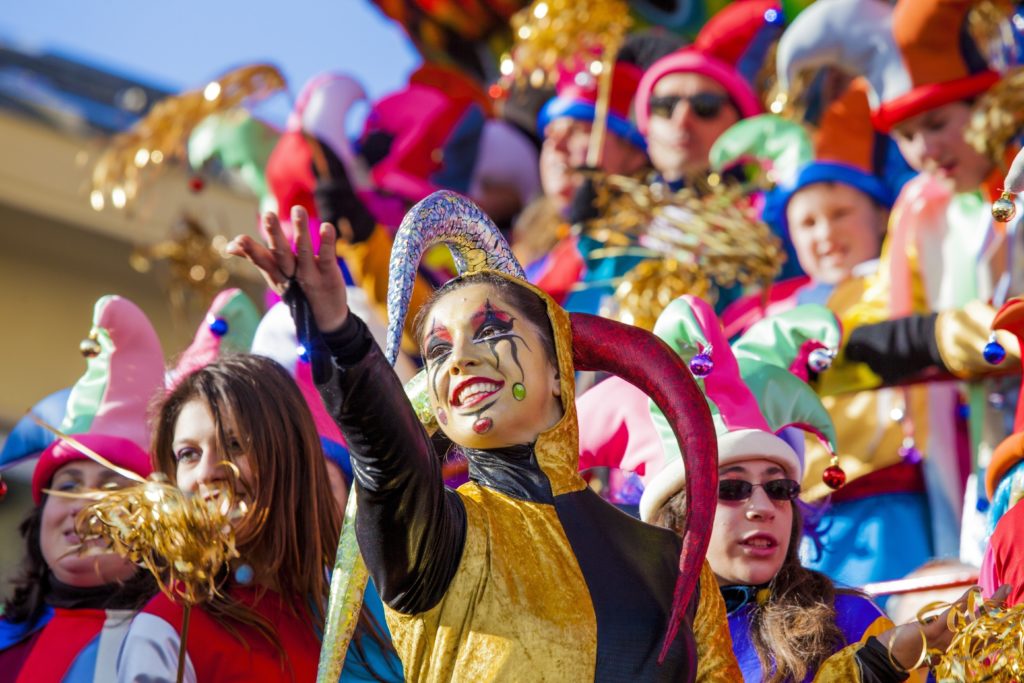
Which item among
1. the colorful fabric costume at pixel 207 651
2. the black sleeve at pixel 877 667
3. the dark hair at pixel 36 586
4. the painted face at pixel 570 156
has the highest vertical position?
the painted face at pixel 570 156

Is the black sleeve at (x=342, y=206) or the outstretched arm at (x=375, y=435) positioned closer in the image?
the outstretched arm at (x=375, y=435)

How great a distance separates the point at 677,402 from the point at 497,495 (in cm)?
31

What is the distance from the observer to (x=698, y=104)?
5805 mm

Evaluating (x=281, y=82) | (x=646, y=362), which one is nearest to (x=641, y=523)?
(x=646, y=362)

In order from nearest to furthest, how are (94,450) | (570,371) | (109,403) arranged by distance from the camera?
(570,371) → (94,450) → (109,403)

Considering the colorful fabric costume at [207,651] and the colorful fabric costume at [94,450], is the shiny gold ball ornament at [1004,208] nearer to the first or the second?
the colorful fabric costume at [207,651]

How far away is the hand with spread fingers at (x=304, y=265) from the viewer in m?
2.55

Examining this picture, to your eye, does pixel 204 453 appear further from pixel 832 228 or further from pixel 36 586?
pixel 832 228

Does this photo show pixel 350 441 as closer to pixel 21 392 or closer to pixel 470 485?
pixel 470 485

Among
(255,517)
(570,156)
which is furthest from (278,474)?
(570,156)

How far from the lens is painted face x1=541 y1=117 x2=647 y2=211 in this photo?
19.7ft

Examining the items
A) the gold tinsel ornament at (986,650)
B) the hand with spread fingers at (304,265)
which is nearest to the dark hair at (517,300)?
the hand with spread fingers at (304,265)

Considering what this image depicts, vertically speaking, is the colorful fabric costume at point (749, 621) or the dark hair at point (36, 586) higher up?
the dark hair at point (36, 586)

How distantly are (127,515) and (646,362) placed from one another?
902 millimetres
